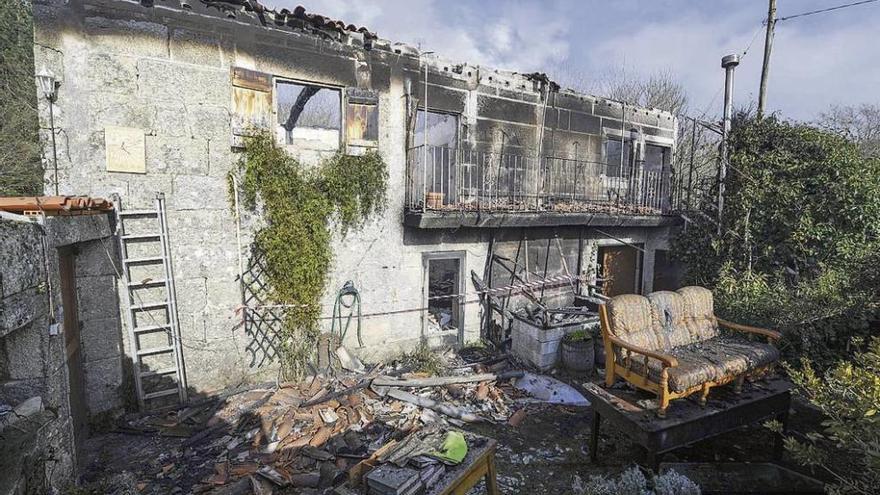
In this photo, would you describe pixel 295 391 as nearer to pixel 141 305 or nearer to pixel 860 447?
pixel 141 305

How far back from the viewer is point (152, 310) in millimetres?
5727

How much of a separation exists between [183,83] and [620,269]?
995 cm

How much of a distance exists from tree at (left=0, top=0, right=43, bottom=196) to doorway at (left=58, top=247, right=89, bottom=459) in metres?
6.73

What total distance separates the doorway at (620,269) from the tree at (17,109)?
13.5m

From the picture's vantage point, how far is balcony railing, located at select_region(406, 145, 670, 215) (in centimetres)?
745

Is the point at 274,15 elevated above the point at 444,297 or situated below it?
above

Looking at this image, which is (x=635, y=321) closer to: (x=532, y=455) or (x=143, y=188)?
(x=532, y=455)

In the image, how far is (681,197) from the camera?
1013 centimetres

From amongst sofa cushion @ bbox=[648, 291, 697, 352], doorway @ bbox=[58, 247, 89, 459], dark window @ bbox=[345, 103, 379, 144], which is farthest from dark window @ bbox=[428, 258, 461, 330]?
doorway @ bbox=[58, 247, 89, 459]

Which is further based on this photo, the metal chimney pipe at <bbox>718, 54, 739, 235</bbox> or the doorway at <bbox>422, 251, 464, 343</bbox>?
the metal chimney pipe at <bbox>718, 54, 739, 235</bbox>

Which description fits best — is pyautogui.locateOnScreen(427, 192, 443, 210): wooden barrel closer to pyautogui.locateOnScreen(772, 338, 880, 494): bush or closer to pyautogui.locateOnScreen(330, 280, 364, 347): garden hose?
pyautogui.locateOnScreen(330, 280, 364, 347): garden hose

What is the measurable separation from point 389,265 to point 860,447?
6.00 metres

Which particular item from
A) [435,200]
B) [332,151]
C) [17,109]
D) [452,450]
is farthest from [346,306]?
[17,109]

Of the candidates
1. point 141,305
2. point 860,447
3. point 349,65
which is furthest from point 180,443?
point 860,447
